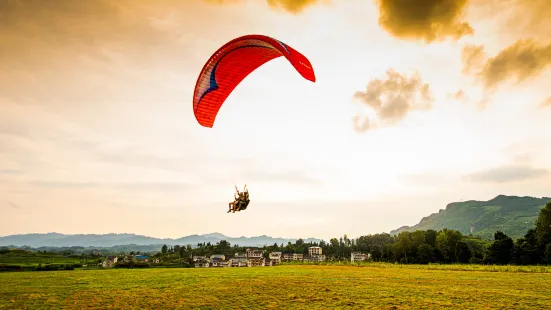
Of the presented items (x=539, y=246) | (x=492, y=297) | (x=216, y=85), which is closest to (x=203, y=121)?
(x=216, y=85)

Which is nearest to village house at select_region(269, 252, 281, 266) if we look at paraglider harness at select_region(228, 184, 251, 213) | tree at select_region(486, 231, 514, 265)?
tree at select_region(486, 231, 514, 265)

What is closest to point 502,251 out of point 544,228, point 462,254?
point 544,228

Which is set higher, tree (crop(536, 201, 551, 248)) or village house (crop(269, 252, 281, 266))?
tree (crop(536, 201, 551, 248))

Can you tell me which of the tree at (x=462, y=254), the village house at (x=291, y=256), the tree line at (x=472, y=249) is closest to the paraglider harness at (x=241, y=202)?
the tree line at (x=472, y=249)

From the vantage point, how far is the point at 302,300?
19.2 m

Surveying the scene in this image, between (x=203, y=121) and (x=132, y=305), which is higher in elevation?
(x=203, y=121)

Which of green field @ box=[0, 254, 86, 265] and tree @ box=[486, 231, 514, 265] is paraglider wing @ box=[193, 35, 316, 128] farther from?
green field @ box=[0, 254, 86, 265]

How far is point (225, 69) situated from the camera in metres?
17.4

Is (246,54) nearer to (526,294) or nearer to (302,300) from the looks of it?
(302,300)

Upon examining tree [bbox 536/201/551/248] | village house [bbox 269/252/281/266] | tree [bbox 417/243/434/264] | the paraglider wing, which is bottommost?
village house [bbox 269/252/281/266]

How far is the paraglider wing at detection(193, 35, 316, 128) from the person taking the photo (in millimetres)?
15833

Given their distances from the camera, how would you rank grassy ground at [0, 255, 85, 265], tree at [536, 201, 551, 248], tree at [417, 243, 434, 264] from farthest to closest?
grassy ground at [0, 255, 85, 265] < tree at [417, 243, 434, 264] < tree at [536, 201, 551, 248]

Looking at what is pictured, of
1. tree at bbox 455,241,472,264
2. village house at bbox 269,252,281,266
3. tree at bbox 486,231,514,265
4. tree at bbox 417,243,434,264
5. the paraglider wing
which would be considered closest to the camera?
the paraglider wing

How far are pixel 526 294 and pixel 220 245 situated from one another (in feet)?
608
